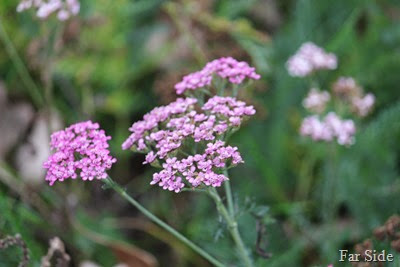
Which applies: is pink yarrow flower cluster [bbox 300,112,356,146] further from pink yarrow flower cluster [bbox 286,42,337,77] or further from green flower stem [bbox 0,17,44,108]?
green flower stem [bbox 0,17,44,108]

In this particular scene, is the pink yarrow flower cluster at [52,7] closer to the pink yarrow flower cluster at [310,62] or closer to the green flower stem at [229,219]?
the pink yarrow flower cluster at [310,62]

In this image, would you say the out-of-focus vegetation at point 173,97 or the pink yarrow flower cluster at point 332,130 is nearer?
the pink yarrow flower cluster at point 332,130

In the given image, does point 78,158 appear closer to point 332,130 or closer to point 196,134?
point 196,134

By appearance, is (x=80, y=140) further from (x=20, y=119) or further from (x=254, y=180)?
(x=20, y=119)

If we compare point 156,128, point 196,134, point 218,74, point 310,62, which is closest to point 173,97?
point 310,62

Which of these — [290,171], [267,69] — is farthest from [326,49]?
[290,171]

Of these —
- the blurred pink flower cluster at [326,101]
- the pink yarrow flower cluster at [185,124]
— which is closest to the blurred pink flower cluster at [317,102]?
the blurred pink flower cluster at [326,101]
